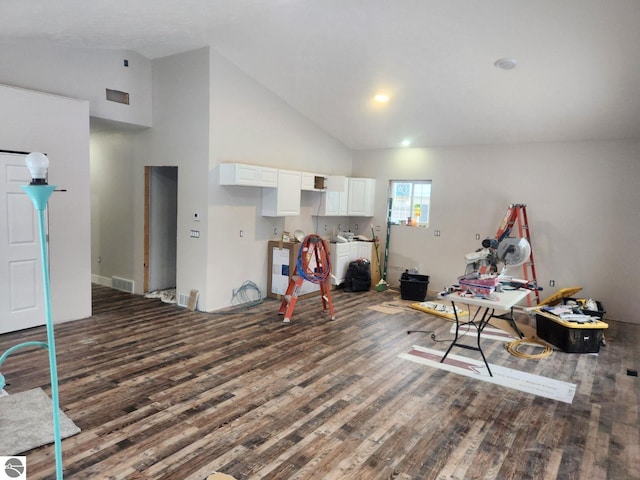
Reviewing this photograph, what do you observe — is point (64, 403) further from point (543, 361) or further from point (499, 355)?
point (543, 361)

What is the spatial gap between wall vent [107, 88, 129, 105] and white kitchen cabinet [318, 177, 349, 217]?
11.2 ft

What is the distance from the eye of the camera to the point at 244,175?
5719mm

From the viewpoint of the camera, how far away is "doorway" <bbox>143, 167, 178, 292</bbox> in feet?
21.8

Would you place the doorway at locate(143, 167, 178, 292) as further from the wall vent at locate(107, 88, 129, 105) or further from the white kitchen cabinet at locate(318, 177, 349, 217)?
the white kitchen cabinet at locate(318, 177, 349, 217)

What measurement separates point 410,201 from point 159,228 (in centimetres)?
450

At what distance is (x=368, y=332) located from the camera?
210 inches

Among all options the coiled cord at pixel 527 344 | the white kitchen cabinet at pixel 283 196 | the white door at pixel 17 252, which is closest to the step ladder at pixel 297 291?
the white kitchen cabinet at pixel 283 196

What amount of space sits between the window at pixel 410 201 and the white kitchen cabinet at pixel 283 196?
2359 millimetres

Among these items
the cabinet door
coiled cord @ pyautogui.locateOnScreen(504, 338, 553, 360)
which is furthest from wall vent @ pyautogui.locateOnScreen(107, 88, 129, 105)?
coiled cord @ pyautogui.locateOnScreen(504, 338, 553, 360)

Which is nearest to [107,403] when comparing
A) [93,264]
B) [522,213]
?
[93,264]

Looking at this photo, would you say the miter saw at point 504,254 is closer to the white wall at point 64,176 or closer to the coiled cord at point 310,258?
the coiled cord at point 310,258

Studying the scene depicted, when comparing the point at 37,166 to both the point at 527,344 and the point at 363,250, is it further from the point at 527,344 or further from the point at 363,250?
the point at 363,250

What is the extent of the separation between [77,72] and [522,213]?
21.8ft

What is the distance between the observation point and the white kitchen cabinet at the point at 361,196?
7996 mm
